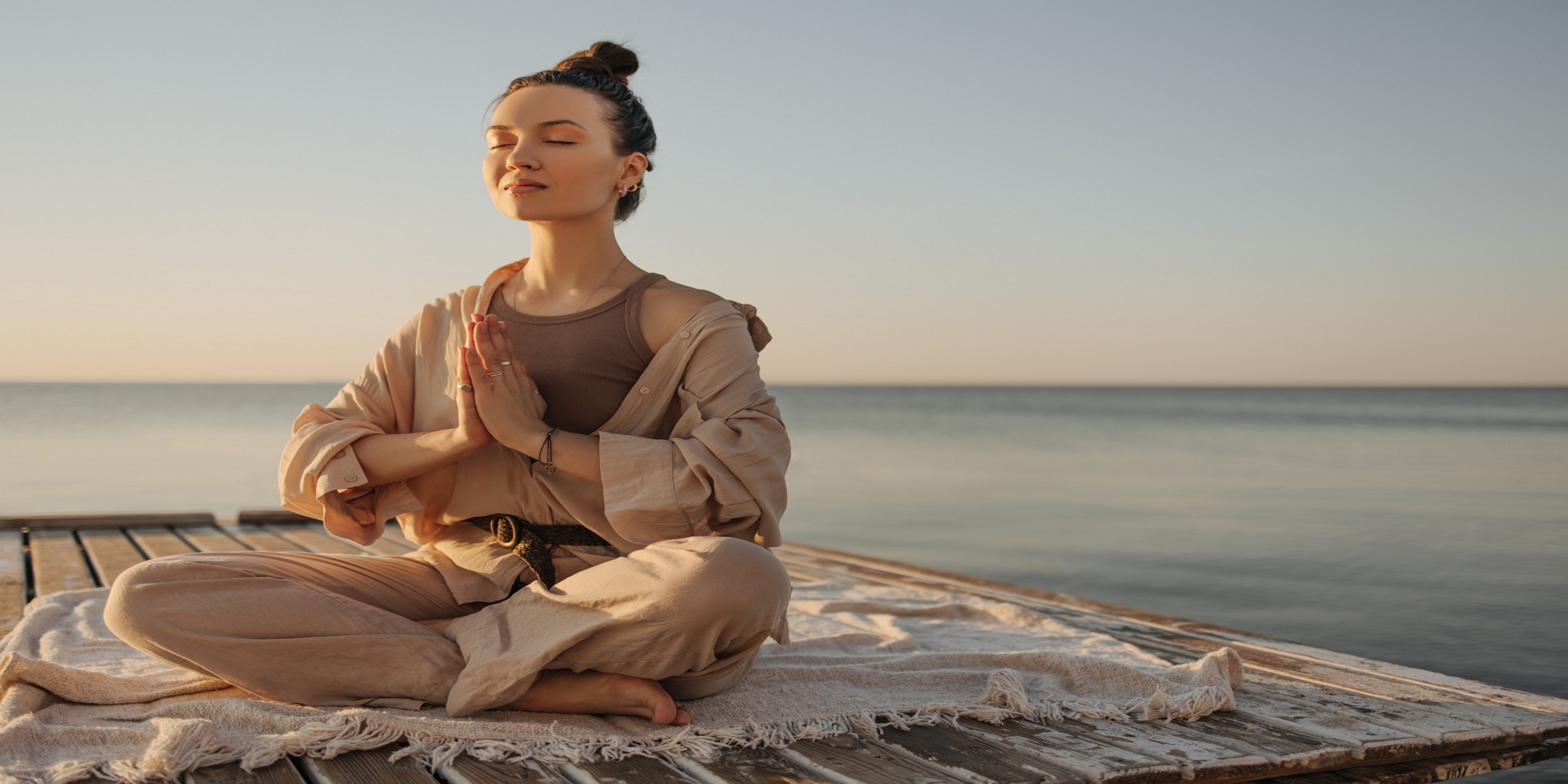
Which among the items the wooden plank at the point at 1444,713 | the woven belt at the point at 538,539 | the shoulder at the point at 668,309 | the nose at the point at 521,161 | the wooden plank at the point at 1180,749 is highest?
the nose at the point at 521,161

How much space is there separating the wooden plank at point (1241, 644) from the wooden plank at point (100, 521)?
329 cm

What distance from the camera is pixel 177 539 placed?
527 cm

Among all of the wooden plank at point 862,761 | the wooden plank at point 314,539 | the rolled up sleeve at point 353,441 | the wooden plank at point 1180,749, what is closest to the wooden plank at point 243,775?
the rolled up sleeve at point 353,441

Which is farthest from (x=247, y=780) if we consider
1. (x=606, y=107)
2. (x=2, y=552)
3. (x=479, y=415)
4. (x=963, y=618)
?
(x=2, y=552)

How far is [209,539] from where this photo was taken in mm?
5316

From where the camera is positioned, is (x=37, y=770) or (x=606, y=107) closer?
(x=37, y=770)

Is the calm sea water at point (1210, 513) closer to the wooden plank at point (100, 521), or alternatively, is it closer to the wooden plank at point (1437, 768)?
the wooden plank at point (1437, 768)

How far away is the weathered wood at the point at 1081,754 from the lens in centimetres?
194

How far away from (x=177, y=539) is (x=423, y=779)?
4.12m

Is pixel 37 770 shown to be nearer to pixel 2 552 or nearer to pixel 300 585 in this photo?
pixel 300 585

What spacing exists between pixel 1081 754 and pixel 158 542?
465cm

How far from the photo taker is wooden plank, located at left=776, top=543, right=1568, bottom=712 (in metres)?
2.74

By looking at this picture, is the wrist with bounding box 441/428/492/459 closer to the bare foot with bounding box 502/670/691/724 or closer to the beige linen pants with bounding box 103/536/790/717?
the beige linen pants with bounding box 103/536/790/717

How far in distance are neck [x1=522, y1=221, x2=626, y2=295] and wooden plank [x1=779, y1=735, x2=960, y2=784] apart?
1.16 metres
